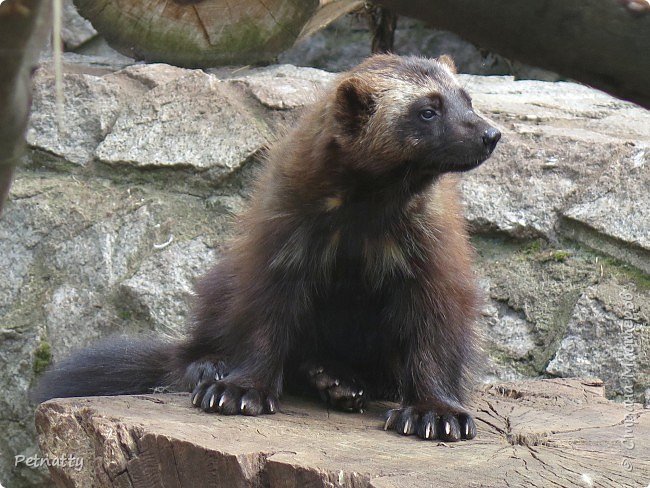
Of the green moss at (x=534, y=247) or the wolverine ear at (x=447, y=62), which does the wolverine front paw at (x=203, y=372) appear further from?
the green moss at (x=534, y=247)

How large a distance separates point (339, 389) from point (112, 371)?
0.83 metres

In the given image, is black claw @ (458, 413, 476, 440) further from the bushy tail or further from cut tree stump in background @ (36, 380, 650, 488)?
the bushy tail

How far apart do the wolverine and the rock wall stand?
0.78 meters

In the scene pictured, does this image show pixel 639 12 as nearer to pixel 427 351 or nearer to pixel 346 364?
pixel 427 351

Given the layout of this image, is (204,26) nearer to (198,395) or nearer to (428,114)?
(428,114)

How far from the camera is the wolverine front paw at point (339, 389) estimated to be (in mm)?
2484

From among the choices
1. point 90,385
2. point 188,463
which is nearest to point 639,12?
point 188,463

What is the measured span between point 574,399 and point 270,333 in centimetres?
91

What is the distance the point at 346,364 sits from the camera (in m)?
2.66

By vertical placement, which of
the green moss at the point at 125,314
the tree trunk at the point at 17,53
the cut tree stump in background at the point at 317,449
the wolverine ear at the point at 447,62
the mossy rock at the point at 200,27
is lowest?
the cut tree stump in background at the point at 317,449

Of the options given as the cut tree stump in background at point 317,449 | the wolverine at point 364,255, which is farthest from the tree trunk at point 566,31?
the wolverine at point 364,255

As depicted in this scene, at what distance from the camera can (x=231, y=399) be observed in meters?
2.35

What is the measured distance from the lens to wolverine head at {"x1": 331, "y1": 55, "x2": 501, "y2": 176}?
2.42 metres

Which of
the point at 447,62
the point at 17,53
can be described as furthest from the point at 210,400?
the point at 17,53
